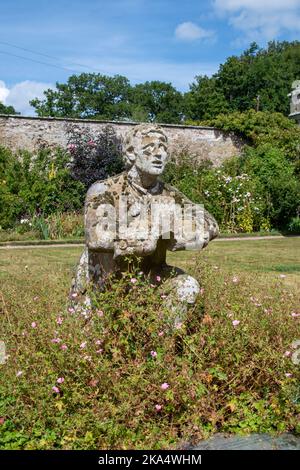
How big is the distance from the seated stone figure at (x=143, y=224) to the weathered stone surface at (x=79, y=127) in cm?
1164

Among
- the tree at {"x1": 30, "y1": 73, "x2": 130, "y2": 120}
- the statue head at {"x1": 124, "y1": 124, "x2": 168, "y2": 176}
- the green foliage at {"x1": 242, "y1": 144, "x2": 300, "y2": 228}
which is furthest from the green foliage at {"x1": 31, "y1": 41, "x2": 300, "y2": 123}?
the statue head at {"x1": 124, "y1": 124, "x2": 168, "y2": 176}

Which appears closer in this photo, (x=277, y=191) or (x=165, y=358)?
(x=165, y=358)

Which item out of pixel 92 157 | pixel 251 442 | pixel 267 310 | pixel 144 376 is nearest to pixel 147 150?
pixel 267 310

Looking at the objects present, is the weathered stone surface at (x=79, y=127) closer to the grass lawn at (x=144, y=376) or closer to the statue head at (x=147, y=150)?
the statue head at (x=147, y=150)

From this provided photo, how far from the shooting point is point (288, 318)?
3.96 meters

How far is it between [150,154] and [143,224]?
0.51 meters

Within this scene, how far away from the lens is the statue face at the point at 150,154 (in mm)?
3990

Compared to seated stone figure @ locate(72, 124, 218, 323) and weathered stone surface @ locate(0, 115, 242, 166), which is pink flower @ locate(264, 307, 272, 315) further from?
weathered stone surface @ locate(0, 115, 242, 166)

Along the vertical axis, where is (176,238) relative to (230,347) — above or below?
above

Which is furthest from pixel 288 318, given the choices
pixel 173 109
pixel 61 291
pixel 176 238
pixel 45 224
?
pixel 173 109

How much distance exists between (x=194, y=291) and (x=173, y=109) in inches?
1971

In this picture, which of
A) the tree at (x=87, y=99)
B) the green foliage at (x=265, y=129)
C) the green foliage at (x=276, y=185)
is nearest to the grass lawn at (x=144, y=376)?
the green foliage at (x=276, y=185)

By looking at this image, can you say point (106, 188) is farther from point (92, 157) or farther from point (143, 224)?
point (92, 157)
